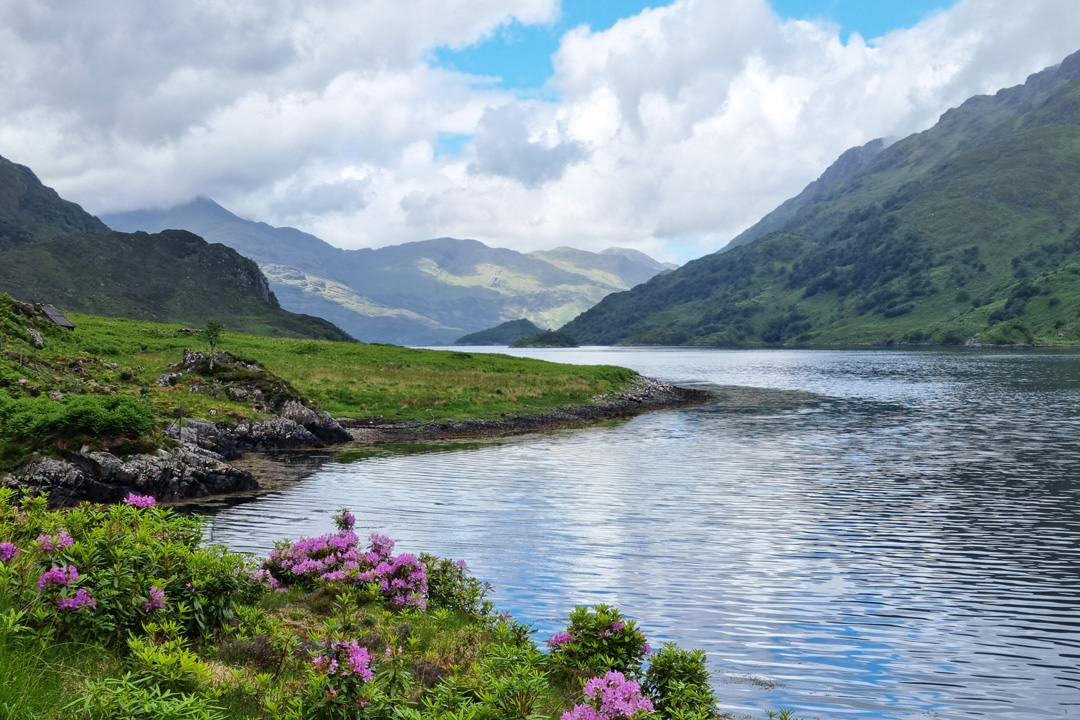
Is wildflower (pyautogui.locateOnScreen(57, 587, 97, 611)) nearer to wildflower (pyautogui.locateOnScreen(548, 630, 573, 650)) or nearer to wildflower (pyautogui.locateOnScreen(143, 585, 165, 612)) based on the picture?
wildflower (pyautogui.locateOnScreen(143, 585, 165, 612))

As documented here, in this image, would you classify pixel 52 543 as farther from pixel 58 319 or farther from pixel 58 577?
pixel 58 319

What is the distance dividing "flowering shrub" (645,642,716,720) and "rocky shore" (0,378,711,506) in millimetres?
18042

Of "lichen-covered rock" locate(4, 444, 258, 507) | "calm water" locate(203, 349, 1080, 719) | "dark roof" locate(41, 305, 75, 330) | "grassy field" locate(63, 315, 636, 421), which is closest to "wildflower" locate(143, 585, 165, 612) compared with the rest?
"calm water" locate(203, 349, 1080, 719)

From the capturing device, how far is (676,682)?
10383mm

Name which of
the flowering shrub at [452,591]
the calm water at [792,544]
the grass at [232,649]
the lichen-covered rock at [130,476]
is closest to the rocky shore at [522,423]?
the calm water at [792,544]

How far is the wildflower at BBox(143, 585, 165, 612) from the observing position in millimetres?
9963

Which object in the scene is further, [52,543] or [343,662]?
[52,543]

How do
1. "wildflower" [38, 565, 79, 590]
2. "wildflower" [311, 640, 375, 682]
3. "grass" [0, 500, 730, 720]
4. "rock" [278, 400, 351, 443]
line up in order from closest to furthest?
"grass" [0, 500, 730, 720] < "wildflower" [311, 640, 375, 682] < "wildflower" [38, 565, 79, 590] < "rock" [278, 400, 351, 443]

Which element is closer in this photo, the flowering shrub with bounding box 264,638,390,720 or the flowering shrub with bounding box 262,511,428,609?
the flowering shrub with bounding box 264,638,390,720

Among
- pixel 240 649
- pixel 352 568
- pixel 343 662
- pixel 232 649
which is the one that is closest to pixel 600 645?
pixel 343 662

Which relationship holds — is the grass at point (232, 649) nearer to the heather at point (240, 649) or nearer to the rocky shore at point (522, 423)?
the heather at point (240, 649)

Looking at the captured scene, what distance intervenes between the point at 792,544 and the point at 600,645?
57.4 ft

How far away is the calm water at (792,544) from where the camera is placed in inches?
624

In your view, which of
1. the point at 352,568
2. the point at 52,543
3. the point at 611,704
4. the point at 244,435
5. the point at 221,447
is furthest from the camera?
the point at 244,435
